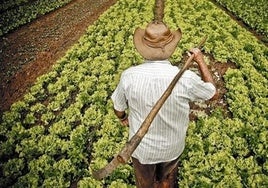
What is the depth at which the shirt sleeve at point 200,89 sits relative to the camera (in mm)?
3121

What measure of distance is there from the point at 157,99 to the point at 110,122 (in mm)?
3451

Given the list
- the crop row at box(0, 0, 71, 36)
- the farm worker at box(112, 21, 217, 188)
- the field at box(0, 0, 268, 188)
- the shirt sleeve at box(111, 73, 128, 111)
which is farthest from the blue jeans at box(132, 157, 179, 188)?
the crop row at box(0, 0, 71, 36)

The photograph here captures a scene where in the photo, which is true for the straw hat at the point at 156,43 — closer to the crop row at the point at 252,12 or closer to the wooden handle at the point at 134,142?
the wooden handle at the point at 134,142

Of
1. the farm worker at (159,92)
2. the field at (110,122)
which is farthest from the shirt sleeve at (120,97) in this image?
the field at (110,122)

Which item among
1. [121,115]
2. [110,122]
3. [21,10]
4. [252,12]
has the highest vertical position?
[121,115]

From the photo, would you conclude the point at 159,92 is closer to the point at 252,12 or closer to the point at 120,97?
the point at 120,97

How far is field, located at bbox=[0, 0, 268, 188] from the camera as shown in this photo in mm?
5422

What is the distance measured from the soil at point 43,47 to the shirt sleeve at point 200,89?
3484 mm

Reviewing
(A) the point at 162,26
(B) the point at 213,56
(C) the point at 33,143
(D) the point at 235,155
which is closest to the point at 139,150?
(A) the point at 162,26

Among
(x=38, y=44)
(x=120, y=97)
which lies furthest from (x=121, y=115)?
(x=38, y=44)

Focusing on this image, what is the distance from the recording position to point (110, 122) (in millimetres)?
6539

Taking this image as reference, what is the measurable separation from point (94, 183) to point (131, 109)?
7.56ft

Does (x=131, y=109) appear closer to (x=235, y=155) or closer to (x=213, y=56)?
(x=235, y=155)

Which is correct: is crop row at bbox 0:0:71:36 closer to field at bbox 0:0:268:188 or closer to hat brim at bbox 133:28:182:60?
field at bbox 0:0:268:188
